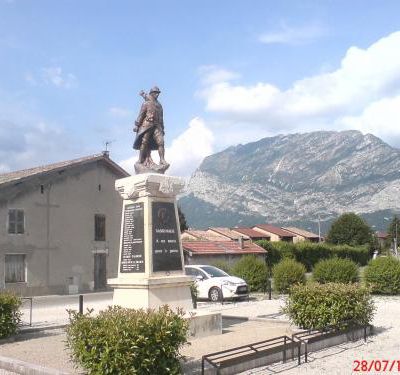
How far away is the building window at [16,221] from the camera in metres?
28.2

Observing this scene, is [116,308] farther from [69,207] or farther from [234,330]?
[69,207]

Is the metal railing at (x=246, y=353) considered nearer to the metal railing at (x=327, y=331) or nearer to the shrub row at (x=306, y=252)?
the metal railing at (x=327, y=331)

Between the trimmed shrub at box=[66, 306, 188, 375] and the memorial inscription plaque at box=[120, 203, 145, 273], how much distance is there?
3.40 m

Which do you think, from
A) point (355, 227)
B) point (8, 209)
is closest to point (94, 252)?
point (8, 209)

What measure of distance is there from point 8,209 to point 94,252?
611 cm

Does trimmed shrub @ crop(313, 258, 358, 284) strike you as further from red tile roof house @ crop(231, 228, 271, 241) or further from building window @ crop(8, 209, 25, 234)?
red tile roof house @ crop(231, 228, 271, 241)

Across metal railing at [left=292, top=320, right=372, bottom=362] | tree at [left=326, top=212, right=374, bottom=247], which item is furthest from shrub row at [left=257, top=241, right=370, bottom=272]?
metal railing at [left=292, top=320, right=372, bottom=362]

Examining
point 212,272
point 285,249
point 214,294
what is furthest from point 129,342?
point 285,249

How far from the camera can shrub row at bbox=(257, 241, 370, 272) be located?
48438 millimetres

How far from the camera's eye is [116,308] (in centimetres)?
816

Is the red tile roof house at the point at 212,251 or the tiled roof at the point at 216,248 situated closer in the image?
the red tile roof house at the point at 212,251

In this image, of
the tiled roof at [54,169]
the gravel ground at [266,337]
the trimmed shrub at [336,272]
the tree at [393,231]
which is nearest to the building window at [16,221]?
the tiled roof at [54,169]

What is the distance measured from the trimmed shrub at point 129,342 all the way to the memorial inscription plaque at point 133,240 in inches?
134

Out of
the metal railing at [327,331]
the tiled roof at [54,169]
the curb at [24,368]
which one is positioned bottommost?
the curb at [24,368]
